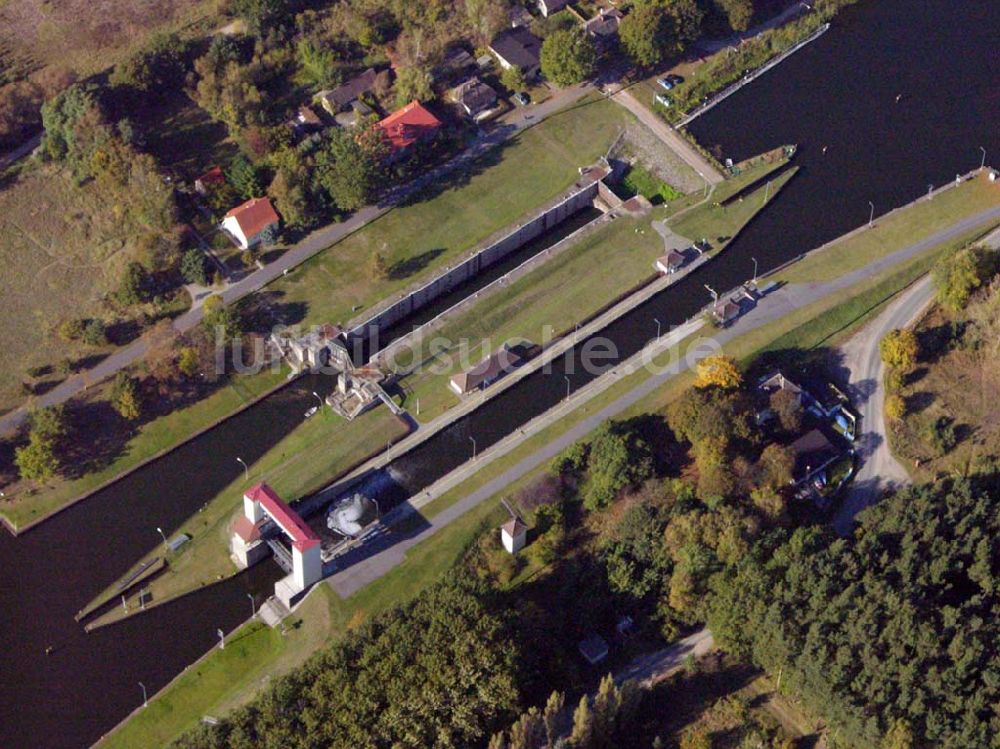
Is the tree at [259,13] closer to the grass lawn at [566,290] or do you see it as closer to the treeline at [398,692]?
the grass lawn at [566,290]

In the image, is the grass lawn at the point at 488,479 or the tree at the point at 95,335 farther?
the tree at the point at 95,335

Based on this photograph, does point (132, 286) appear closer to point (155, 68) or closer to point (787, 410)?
point (155, 68)

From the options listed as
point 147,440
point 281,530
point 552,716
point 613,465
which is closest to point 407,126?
point 147,440

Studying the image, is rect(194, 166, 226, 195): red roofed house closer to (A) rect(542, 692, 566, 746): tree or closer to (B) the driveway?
(B) the driveway

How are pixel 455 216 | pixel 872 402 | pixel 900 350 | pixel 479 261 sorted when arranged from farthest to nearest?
pixel 455 216
pixel 479 261
pixel 872 402
pixel 900 350

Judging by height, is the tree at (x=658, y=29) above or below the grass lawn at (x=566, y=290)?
above

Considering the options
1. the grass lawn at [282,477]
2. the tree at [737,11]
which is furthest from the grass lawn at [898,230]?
the grass lawn at [282,477]

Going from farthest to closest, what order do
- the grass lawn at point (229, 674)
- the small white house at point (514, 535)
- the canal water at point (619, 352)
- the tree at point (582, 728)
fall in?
1. the small white house at point (514, 535)
2. the canal water at point (619, 352)
3. the grass lawn at point (229, 674)
4. the tree at point (582, 728)
